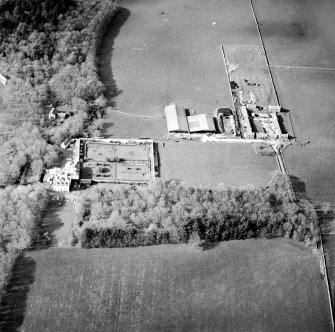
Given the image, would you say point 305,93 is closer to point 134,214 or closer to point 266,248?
point 266,248

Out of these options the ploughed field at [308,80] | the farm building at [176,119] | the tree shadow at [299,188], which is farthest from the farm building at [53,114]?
the tree shadow at [299,188]

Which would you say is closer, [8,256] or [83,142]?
[8,256]

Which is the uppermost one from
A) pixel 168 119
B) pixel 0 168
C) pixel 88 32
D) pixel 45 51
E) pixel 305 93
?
pixel 88 32

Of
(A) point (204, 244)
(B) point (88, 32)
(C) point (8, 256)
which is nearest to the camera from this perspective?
(C) point (8, 256)

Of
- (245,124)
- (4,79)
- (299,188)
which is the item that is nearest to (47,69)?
(4,79)

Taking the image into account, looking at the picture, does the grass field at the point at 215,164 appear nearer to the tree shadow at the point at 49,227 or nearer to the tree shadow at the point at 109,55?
the tree shadow at the point at 109,55

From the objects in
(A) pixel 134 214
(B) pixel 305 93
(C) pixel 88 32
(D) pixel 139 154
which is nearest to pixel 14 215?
(A) pixel 134 214

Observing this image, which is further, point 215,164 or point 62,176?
point 215,164

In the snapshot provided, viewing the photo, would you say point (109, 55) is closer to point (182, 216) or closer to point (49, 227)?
point (49, 227)
